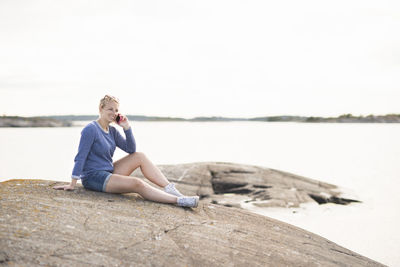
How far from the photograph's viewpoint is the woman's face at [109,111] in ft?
20.4

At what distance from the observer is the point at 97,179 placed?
6.10 m

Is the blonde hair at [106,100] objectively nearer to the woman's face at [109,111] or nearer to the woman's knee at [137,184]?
the woman's face at [109,111]

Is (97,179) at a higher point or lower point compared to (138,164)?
lower

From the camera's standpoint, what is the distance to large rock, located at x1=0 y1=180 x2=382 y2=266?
4.04 m

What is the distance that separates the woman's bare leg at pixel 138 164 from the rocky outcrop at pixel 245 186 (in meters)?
6.60

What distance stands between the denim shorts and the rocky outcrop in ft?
23.9

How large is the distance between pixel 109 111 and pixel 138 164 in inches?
44.7

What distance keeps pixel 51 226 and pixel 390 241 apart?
9915 millimetres

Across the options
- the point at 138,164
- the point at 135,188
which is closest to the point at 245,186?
the point at 138,164

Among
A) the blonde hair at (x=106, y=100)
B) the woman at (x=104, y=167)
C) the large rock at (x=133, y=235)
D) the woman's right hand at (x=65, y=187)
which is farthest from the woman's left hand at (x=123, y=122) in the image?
the woman's right hand at (x=65, y=187)

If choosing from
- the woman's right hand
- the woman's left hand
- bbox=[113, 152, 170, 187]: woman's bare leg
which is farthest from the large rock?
the woman's left hand

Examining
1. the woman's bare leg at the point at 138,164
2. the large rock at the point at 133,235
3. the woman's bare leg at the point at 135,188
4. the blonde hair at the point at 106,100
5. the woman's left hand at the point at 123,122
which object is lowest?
the large rock at the point at 133,235

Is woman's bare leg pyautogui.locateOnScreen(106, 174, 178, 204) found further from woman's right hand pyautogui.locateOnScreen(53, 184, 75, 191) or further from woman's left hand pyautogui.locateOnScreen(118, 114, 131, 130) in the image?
woman's left hand pyautogui.locateOnScreen(118, 114, 131, 130)

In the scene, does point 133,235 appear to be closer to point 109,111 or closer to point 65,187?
point 65,187
